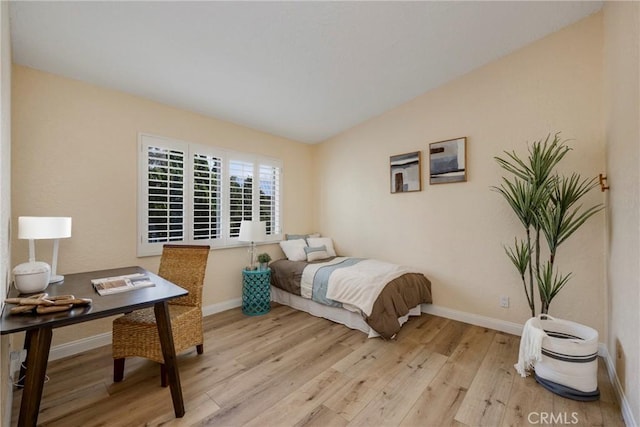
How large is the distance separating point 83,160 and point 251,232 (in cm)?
174

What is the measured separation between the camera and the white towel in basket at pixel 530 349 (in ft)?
6.37

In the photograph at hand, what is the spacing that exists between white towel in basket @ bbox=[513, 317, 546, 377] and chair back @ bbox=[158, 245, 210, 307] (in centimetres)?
262

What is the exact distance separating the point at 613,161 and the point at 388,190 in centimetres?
215

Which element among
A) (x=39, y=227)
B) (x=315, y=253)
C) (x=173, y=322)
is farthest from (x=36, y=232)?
(x=315, y=253)

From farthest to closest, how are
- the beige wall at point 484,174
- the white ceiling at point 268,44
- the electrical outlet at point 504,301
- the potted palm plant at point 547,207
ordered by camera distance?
the electrical outlet at point 504,301
the beige wall at point 484,174
the potted palm plant at point 547,207
the white ceiling at point 268,44

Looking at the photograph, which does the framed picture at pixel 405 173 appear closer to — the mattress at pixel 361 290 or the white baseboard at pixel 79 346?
the mattress at pixel 361 290

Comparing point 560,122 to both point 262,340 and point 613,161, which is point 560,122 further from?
point 262,340

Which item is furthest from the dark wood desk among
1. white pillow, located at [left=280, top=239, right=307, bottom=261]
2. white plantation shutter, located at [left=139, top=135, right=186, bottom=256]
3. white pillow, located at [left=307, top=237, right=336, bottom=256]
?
white pillow, located at [left=307, top=237, right=336, bottom=256]

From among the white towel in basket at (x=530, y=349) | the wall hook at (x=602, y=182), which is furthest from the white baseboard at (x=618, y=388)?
the wall hook at (x=602, y=182)

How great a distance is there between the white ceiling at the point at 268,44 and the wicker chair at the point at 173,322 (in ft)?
5.47

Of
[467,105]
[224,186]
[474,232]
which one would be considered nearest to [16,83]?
[224,186]

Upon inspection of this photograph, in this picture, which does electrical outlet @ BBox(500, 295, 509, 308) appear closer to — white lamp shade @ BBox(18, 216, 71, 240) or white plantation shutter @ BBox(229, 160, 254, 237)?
white plantation shutter @ BBox(229, 160, 254, 237)

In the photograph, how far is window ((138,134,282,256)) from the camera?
9.45ft

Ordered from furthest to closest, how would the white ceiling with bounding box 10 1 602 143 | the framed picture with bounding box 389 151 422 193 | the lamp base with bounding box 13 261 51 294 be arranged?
the framed picture with bounding box 389 151 422 193 < the white ceiling with bounding box 10 1 602 143 < the lamp base with bounding box 13 261 51 294
